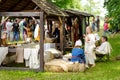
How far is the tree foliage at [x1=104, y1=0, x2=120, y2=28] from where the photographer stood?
76.4ft

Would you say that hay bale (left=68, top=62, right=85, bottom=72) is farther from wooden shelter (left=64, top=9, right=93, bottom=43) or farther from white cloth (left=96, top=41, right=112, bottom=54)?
wooden shelter (left=64, top=9, right=93, bottom=43)

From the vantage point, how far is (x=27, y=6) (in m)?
16.8

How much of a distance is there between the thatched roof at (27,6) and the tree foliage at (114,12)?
770 centimetres

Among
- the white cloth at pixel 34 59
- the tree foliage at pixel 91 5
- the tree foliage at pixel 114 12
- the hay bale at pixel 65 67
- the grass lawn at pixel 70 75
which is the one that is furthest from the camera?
the tree foliage at pixel 91 5

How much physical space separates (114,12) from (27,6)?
812 centimetres

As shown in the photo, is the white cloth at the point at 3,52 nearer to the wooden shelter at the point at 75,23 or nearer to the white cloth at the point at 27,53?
the white cloth at the point at 27,53

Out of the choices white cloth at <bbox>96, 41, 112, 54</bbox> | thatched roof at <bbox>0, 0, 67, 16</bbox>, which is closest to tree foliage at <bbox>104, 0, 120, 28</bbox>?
white cloth at <bbox>96, 41, 112, 54</bbox>

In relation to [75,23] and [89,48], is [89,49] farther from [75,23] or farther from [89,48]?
[75,23]

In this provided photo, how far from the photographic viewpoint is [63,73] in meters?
13.6

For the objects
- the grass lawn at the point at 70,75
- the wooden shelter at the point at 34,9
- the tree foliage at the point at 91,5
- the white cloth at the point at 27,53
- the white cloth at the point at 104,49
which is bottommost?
the tree foliage at the point at 91,5

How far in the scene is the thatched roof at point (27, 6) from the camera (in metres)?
14.2

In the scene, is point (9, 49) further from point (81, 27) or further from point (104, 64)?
point (81, 27)

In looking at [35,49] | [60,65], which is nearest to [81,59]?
[60,65]

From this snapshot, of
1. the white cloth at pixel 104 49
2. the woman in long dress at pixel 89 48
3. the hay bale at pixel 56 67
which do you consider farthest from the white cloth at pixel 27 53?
the white cloth at pixel 104 49
